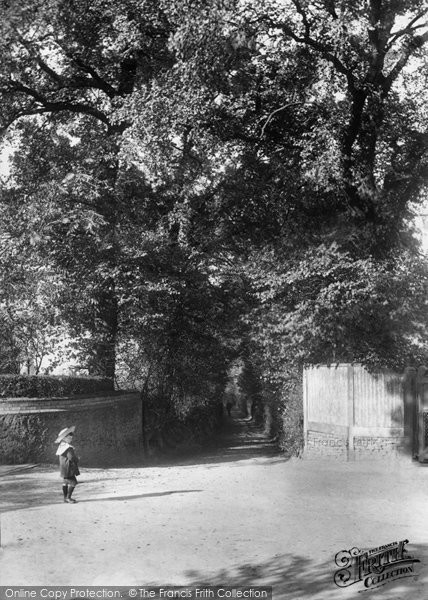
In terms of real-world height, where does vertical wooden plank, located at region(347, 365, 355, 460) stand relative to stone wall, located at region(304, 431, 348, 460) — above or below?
above

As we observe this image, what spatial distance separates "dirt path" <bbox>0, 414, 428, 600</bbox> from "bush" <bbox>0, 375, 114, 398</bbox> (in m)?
2.06

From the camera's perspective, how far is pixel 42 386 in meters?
15.9

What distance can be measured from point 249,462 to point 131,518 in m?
7.59

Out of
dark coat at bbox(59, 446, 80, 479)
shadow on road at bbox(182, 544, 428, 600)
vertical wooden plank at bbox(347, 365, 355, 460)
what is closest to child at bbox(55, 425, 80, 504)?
dark coat at bbox(59, 446, 80, 479)

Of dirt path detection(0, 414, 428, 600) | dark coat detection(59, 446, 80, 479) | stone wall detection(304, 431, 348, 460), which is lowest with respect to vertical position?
dirt path detection(0, 414, 428, 600)

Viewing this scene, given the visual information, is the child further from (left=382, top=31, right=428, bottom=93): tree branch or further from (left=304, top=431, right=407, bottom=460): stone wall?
(left=382, top=31, right=428, bottom=93): tree branch

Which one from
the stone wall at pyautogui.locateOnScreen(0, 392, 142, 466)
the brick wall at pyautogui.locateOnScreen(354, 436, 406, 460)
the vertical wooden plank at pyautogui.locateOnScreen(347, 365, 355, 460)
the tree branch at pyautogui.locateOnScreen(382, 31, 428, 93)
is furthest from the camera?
the tree branch at pyautogui.locateOnScreen(382, 31, 428, 93)

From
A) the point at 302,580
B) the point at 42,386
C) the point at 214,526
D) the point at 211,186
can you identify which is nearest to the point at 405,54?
the point at 211,186

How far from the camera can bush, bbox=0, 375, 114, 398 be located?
50.4ft

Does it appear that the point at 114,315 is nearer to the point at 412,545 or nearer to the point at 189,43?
the point at 189,43

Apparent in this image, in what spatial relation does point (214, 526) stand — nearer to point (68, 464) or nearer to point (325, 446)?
point (68, 464)

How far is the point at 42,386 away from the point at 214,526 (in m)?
7.83

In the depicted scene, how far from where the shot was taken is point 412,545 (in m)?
8.26

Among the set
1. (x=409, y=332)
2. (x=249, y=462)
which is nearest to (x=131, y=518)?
(x=249, y=462)
